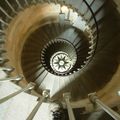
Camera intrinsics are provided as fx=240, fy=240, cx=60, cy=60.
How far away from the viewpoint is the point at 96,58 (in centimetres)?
510

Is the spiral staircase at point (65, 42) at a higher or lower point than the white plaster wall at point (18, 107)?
higher

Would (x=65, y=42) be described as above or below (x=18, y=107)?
above

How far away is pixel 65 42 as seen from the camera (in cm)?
740

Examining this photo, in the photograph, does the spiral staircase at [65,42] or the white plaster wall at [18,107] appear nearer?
the white plaster wall at [18,107]

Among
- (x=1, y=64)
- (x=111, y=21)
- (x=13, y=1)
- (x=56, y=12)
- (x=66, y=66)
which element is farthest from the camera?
(x=66, y=66)

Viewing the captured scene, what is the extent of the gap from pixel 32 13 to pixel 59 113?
3.41m

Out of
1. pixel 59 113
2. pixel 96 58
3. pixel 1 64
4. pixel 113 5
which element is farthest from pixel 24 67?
pixel 59 113

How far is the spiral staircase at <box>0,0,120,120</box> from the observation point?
4113 mm

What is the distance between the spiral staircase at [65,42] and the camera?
4.11 meters

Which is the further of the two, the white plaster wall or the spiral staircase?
the spiral staircase

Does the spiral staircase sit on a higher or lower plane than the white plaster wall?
higher

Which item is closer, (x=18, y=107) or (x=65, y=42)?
(x=18, y=107)

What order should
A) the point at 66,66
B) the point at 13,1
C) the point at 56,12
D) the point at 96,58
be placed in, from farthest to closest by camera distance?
the point at 66,66 → the point at 56,12 → the point at 96,58 → the point at 13,1

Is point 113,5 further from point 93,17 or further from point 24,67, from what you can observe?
point 24,67
